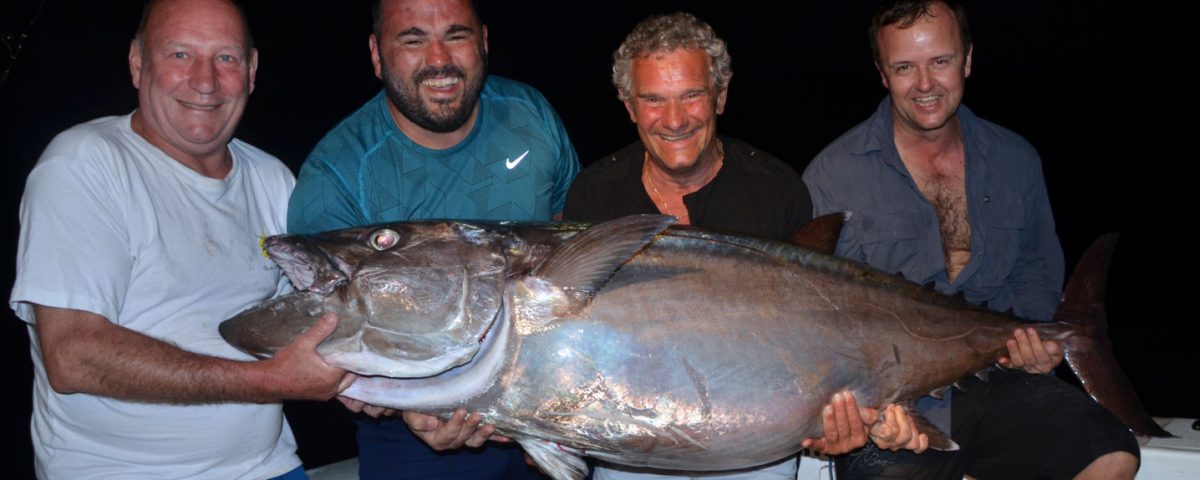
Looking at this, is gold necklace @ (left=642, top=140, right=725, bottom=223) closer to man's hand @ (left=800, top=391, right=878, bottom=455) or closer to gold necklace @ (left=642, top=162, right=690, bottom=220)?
gold necklace @ (left=642, top=162, right=690, bottom=220)

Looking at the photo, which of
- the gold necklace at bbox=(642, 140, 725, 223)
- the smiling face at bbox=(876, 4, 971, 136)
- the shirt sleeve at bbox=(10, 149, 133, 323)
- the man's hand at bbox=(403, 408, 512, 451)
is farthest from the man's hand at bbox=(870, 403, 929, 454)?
the shirt sleeve at bbox=(10, 149, 133, 323)

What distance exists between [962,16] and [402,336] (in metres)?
2.94

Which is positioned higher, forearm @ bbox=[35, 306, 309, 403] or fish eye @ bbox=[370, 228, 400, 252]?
fish eye @ bbox=[370, 228, 400, 252]

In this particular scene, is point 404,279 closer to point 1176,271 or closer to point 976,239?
point 976,239

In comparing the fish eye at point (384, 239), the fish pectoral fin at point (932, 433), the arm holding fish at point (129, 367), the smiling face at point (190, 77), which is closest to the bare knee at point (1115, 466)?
the fish pectoral fin at point (932, 433)

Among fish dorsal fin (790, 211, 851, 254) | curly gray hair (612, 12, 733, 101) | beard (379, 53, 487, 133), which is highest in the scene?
curly gray hair (612, 12, 733, 101)

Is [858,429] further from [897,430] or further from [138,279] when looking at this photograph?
[138,279]

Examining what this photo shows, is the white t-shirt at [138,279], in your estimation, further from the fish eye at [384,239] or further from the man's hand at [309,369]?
the fish eye at [384,239]

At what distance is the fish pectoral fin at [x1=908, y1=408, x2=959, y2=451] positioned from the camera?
3.07m

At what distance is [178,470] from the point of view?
313 cm

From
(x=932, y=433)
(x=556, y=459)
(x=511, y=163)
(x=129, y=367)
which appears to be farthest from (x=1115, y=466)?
(x=129, y=367)

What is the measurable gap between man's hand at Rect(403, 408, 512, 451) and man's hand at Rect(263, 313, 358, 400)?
34 cm

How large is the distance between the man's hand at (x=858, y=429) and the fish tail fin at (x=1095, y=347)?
2.57 ft

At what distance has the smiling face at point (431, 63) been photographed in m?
3.53
